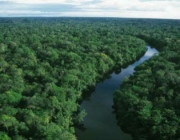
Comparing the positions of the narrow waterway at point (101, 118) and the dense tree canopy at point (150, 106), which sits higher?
the dense tree canopy at point (150, 106)

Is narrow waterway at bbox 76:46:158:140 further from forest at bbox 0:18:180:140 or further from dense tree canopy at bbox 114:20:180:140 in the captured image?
dense tree canopy at bbox 114:20:180:140

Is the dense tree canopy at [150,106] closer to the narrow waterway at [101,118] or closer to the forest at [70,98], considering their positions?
the forest at [70,98]

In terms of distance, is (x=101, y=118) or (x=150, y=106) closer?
(x=150, y=106)

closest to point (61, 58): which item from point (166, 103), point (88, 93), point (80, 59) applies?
point (80, 59)

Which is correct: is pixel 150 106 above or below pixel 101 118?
above

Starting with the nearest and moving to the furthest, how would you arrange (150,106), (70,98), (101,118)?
(150,106), (70,98), (101,118)

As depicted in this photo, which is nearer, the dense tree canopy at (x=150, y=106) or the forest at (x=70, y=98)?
the forest at (x=70, y=98)

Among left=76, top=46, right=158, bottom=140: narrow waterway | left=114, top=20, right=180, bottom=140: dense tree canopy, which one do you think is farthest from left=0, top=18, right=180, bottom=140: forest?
left=76, top=46, right=158, bottom=140: narrow waterway

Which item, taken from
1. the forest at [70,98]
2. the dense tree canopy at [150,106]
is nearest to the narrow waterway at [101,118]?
the forest at [70,98]

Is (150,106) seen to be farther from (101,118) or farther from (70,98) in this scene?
(70,98)

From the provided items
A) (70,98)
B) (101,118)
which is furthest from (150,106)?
(70,98)
